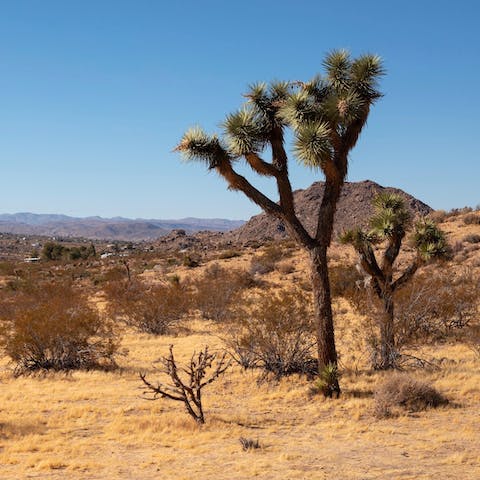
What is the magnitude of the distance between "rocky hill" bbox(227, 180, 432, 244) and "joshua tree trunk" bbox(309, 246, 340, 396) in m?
43.9

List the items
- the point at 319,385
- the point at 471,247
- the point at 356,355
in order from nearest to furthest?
the point at 319,385, the point at 356,355, the point at 471,247

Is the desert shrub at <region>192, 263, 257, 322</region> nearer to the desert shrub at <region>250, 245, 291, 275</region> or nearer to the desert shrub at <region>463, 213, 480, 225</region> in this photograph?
the desert shrub at <region>250, 245, 291, 275</region>

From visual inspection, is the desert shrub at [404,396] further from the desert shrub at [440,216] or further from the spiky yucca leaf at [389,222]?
the desert shrub at [440,216]

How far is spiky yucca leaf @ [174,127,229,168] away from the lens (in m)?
10.4

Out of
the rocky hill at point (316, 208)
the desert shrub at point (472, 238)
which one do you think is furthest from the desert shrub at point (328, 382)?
the rocky hill at point (316, 208)

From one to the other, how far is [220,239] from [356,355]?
5900 cm

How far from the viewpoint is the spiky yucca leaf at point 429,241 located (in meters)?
12.8

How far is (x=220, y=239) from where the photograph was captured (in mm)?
72375

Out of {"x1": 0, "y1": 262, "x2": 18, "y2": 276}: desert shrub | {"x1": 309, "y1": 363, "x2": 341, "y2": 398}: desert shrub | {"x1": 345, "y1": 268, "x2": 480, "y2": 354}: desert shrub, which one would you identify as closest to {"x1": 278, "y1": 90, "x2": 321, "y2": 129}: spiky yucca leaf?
{"x1": 309, "y1": 363, "x2": 341, "y2": 398}: desert shrub

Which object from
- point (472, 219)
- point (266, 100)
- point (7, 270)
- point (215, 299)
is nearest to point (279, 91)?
point (266, 100)

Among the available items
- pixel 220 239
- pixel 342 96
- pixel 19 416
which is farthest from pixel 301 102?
pixel 220 239

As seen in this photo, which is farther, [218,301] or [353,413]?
[218,301]

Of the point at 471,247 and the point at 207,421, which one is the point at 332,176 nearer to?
the point at 207,421

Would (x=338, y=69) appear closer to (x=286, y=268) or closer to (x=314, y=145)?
(x=314, y=145)
